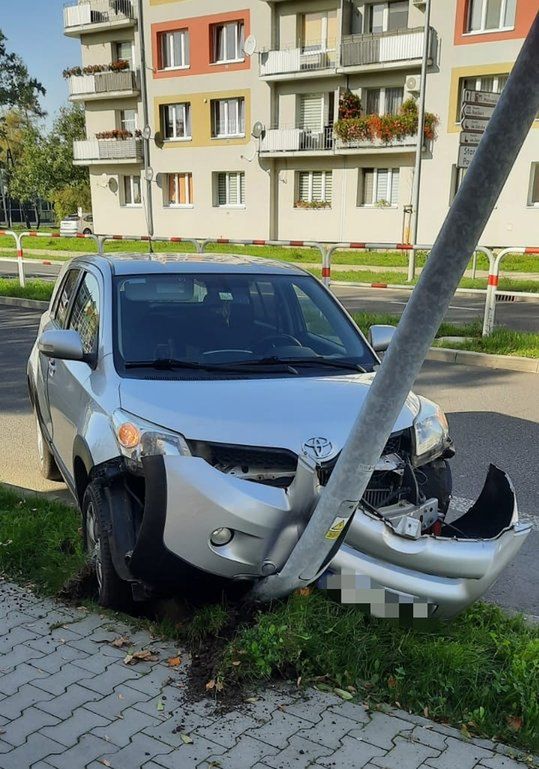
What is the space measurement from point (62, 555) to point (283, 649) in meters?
1.55

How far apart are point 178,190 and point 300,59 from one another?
29.4ft

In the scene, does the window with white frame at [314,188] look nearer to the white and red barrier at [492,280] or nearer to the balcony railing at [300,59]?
the balcony railing at [300,59]

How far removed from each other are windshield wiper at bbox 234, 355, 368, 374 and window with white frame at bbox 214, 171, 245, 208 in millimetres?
30358

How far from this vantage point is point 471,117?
11.0 meters

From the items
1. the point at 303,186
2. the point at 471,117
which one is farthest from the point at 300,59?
the point at 471,117

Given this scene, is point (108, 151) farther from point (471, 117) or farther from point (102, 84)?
point (471, 117)

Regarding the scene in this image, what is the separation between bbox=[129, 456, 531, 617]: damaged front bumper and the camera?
293cm

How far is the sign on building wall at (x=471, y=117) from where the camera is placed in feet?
35.9

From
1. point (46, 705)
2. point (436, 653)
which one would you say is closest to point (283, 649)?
point (436, 653)

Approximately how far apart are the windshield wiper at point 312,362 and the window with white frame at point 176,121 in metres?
32.8

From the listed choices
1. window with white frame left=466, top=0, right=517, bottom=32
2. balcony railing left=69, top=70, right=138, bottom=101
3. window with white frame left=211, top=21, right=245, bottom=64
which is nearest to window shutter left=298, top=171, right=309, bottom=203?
window with white frame left=211, top=21, right=245, bottom=64

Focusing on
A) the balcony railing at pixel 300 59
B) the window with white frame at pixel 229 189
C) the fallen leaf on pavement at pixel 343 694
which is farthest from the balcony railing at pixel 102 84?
the fallen leaf on pavement at pixel 343 694

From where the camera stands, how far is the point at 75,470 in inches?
155

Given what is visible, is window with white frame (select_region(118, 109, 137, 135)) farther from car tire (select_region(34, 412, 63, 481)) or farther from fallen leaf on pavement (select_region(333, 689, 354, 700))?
fallen leaf on pavement (select_region(333, 689, 354, 700))
